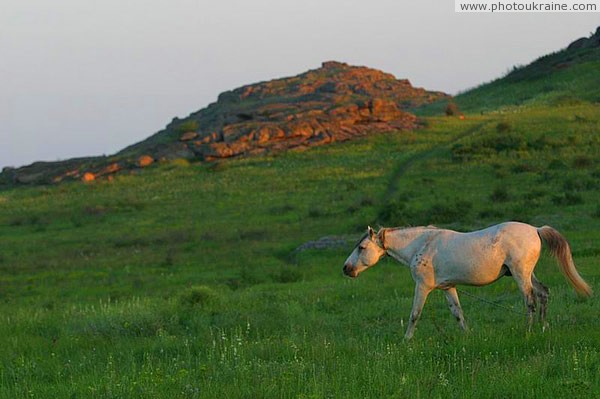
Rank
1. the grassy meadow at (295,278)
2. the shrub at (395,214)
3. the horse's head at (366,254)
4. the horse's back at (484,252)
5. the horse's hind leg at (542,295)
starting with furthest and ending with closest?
the shrub at (395,214) < the horse's head at (366,254) < the horse's back at (484,252) < the horse's hind leg at (542,295) < the grassy meadow at (295,278)

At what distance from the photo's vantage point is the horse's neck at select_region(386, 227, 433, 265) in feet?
38.8

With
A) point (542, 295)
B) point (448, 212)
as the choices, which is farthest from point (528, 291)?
point (448, 212)

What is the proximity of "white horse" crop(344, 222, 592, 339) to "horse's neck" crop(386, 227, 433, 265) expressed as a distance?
16mm

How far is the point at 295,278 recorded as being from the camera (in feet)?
75.8

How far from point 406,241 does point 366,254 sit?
0.72 metres

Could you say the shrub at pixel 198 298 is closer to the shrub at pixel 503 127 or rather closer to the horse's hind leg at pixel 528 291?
the horse's hind leg at pixel 528 291

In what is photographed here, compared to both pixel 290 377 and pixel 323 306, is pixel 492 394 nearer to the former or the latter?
A: pixel 290 377

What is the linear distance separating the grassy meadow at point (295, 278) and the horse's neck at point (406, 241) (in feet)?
3.29

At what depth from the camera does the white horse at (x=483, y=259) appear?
10891 mm

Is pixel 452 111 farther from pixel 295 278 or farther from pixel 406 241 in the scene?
pixel 406 241

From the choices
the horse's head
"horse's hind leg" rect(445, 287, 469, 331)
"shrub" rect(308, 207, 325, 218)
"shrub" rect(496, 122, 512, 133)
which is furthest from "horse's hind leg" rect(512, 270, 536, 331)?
"shrub" rect(496, 122, 512, 133)

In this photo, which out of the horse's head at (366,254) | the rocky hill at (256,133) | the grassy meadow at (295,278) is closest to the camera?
the grassy meadow at (295,278)

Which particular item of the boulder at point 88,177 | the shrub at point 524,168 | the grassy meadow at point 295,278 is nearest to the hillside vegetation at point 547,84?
the grassy meadow at point 295,278

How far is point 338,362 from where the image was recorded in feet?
29.4
